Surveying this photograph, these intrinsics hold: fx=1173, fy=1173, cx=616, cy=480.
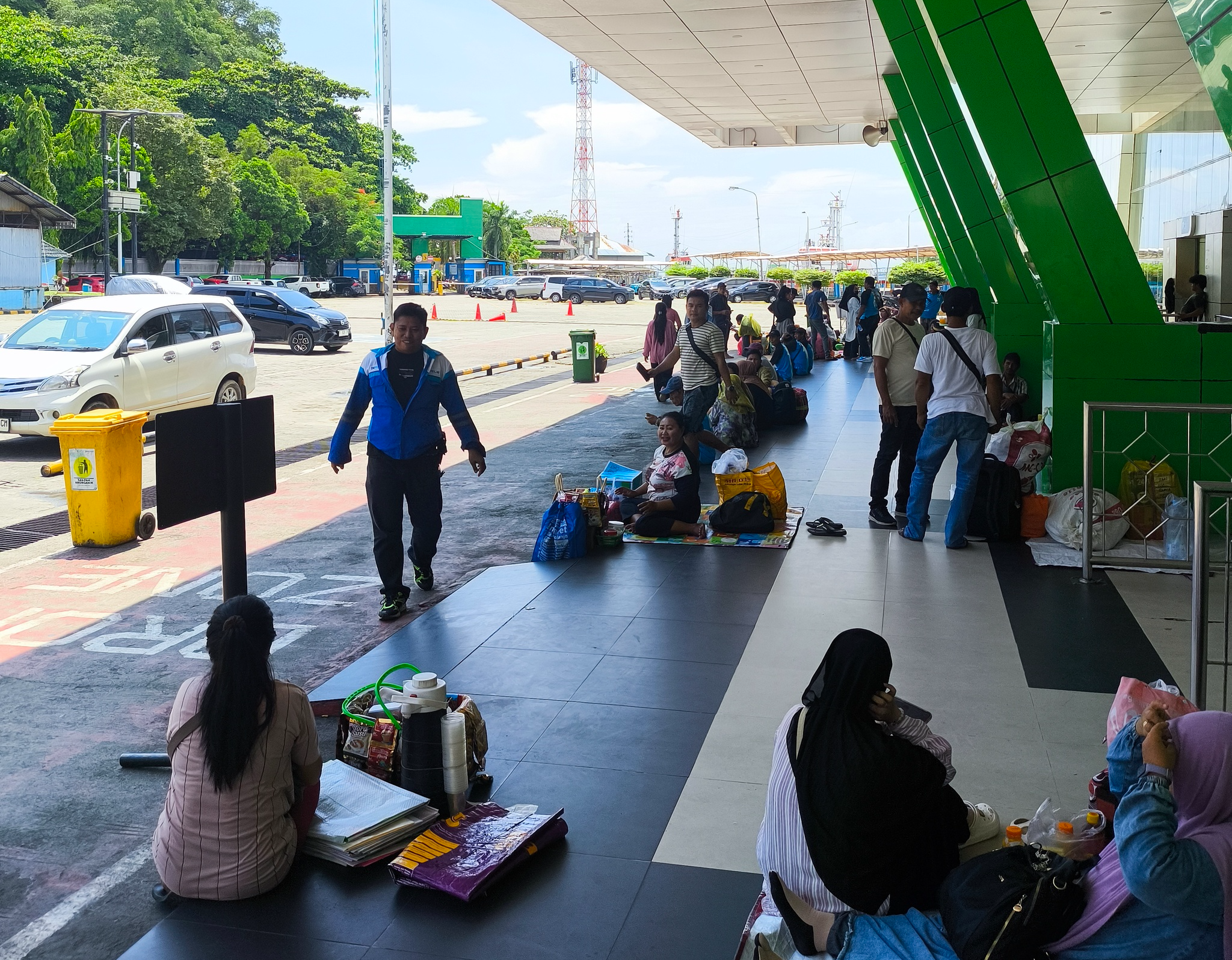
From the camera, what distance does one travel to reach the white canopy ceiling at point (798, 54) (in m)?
16.0

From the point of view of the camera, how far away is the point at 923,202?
26.1 m

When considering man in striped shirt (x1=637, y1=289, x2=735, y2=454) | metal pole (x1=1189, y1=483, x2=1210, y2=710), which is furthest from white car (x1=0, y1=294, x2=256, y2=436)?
metal pole (x1=1189, y1=483, x2=1210, y2=710)

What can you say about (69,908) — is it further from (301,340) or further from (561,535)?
(301,340)

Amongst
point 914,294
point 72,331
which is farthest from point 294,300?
point 914,294

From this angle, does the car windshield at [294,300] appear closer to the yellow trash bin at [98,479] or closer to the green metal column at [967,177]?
the green metal column at [967,177]

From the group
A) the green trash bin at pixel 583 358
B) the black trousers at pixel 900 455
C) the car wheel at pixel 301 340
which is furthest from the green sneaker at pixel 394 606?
the car wheel at pixel 301 340

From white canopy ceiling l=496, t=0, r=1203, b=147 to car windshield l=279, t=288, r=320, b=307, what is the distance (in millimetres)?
10791

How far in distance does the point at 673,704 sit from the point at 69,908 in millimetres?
2859

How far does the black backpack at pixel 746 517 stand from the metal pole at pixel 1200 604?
474 cm

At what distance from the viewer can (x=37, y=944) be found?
12.8ft

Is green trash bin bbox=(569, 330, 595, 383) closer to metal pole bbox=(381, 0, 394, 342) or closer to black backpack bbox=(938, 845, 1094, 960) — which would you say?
metal pole bbox=(381, 0, 394, 342)

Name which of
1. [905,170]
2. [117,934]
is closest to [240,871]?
[117,934]

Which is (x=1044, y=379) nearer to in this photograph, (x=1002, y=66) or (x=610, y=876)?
(x=1002, y=66)

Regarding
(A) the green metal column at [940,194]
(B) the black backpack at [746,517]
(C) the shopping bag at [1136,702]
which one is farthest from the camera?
(A) the green metal column at [940,194]
